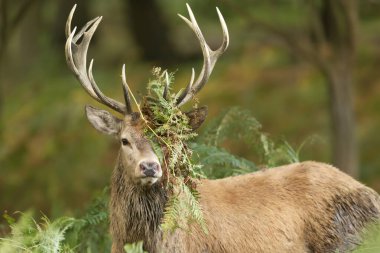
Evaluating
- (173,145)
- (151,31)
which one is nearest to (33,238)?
(173,145)

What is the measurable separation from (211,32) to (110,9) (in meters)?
6.49

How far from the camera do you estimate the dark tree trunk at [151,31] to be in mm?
23172

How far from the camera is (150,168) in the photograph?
6.98m

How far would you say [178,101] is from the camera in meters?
7.54

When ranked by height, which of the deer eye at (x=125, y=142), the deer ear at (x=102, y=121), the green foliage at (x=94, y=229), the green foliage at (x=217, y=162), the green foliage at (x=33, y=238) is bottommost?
the green foliage at (x=94, y=229)

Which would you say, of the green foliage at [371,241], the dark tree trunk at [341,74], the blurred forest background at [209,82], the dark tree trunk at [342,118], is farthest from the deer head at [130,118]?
the dark tree trunk at [342,118]

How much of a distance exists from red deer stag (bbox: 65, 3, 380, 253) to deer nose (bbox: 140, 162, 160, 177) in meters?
0.24

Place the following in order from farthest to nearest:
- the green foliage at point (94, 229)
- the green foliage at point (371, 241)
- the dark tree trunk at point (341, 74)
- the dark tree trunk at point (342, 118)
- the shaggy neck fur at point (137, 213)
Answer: the dark tree trunk at point (342, 118) < the dark tree trunk at point (341, 74) < the green foliage at point (94, 229) < the shaggy neck fur at point (137, 213) < the green foliage at point (371, 241)

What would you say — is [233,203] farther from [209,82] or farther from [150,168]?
[209,82]

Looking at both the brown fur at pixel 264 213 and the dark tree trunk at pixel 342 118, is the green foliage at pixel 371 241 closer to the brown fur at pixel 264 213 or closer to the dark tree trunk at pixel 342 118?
the brown fur at pixel 264 213

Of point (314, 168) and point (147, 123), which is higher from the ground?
point (147, 123)

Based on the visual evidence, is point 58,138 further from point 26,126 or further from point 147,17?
point 147,17

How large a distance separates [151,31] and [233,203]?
52.8 feet

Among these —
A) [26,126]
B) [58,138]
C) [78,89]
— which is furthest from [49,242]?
[78,89]
